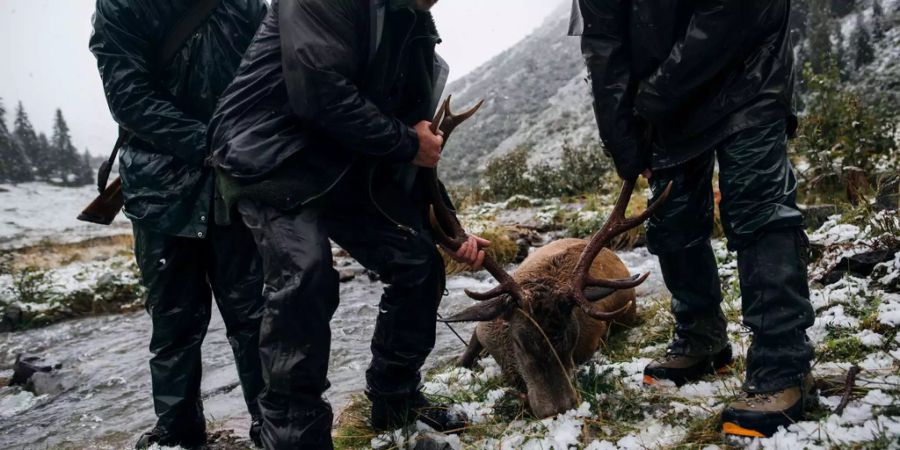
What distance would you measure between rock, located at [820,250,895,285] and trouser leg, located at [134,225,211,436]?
13.0 feet

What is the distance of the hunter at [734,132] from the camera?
2465mm

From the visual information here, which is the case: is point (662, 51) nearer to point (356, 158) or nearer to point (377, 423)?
point (356, 158)

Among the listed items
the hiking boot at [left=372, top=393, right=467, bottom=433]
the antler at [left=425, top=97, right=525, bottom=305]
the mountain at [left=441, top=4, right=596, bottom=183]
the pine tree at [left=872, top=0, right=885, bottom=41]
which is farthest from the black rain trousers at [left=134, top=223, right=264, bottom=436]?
the pine tree at [left=872, top=0, right=885, bottom=41]

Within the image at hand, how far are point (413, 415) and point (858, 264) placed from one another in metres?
3.09

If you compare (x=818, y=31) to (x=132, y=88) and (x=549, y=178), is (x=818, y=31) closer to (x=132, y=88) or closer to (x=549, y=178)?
(x=549, y=178)

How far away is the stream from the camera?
4.21 m

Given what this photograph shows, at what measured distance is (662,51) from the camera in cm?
274

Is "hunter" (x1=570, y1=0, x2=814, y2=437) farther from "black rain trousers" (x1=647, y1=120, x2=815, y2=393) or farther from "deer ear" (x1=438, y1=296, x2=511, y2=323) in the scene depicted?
"deer ear" (x1=438, y1=296, x2=511, y2=323)

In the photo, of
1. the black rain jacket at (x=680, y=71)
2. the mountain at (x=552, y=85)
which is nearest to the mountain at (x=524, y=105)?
the mountain at (x=552, y=85)

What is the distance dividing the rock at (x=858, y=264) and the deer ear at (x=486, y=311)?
2.36 metres

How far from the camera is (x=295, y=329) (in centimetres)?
249

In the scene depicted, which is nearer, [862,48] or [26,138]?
[862,48]

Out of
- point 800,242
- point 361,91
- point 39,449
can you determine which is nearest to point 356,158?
point 361,91

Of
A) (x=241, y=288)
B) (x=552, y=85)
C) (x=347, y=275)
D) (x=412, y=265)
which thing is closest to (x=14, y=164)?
(x=552, y=85)
